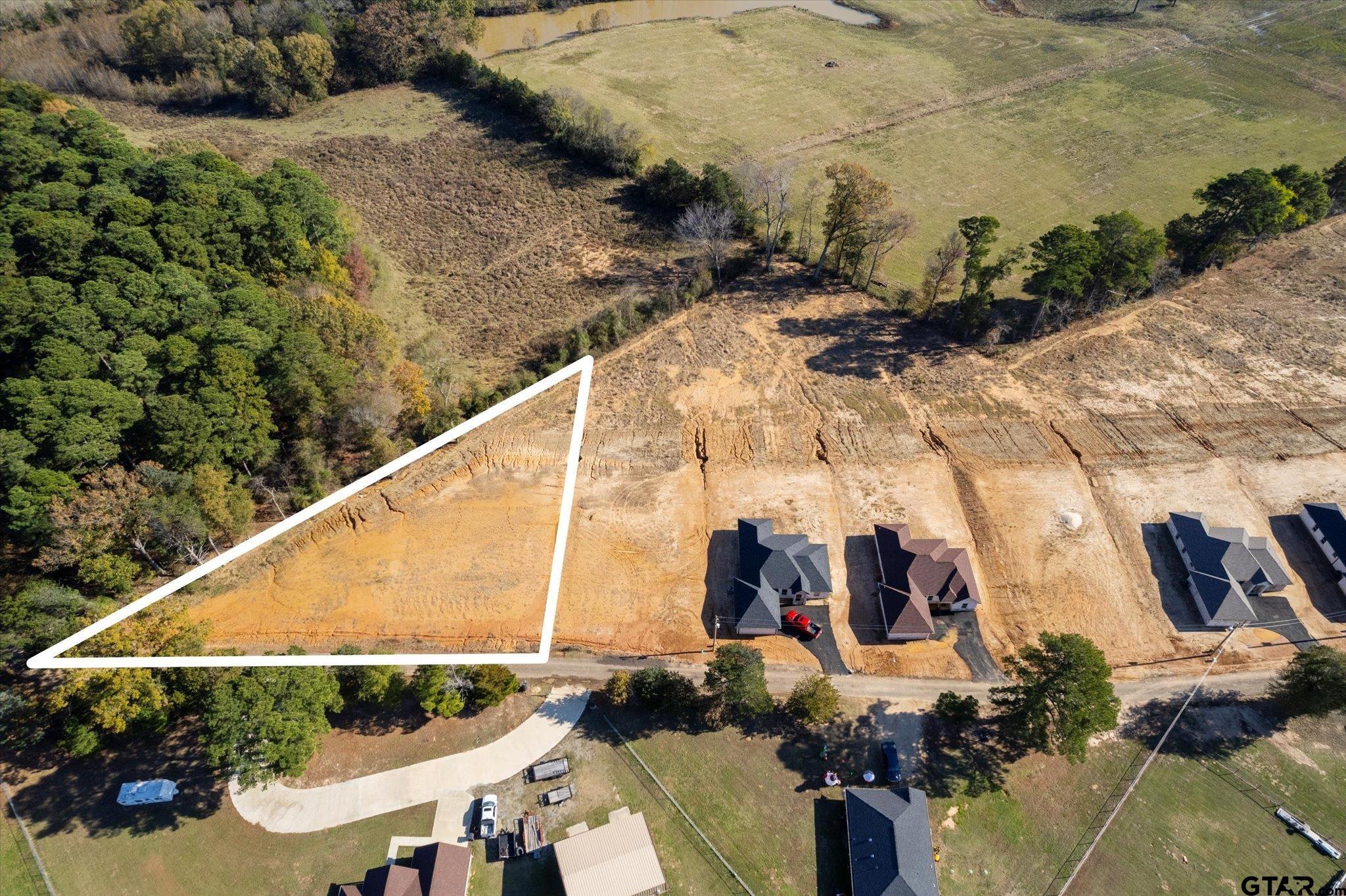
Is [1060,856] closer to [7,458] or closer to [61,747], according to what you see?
[61,747]

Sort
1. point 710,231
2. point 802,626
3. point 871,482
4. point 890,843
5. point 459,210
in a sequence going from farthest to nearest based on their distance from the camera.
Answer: point 459,210
point 710,231
point 871,482
point 802,626
point 890,843

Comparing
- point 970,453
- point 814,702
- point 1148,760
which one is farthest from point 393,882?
point 970,453

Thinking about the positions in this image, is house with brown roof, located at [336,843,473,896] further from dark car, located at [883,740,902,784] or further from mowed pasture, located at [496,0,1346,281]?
mowed pasture, located at [496,0,1346,281]

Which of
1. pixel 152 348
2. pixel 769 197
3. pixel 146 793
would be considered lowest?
pixel 146 793

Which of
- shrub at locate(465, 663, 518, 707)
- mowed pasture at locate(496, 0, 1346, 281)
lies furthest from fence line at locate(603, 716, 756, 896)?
mowed pasture at locate(496, 0, 1346, 281)

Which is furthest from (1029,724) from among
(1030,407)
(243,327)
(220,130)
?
(220,130)

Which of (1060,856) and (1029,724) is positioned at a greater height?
(1029,724)

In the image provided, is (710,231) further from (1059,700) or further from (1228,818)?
(1228,818)
